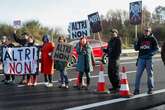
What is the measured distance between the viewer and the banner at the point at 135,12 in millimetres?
30114

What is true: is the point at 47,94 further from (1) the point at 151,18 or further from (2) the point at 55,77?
(1) the point at 151,18

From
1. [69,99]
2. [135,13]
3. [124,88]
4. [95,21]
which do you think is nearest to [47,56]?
[69,99]

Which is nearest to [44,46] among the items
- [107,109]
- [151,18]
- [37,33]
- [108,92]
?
[108,92]

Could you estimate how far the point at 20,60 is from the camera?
682 inches

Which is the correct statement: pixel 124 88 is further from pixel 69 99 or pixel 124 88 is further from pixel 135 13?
pixel 135 13

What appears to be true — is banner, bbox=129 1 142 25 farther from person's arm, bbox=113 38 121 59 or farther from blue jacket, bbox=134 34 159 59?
blue jacket, bbox=134 34 159 59

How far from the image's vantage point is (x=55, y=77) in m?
20.3

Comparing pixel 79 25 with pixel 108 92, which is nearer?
pixel 108 92

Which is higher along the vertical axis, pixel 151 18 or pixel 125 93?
pixel 151 18

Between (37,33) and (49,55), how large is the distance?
51260 mm

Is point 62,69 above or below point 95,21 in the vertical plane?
A: below

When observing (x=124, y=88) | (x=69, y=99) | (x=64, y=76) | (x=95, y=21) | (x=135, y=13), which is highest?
(x=135, y=13)

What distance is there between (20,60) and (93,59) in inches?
106

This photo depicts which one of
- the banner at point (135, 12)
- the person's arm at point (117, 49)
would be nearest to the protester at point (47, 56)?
the person's arm at point (117, 49)
